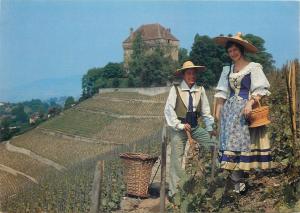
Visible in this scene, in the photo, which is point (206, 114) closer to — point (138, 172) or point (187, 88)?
point (187, 88)

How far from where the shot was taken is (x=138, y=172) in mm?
4395

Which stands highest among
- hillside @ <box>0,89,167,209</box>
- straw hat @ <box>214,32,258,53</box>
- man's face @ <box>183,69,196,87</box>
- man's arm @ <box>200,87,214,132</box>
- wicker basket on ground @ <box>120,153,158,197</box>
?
straw hat @ <box>214,32,258,53</box>

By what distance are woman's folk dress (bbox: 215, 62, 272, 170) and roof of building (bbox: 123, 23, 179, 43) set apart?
6671 cm

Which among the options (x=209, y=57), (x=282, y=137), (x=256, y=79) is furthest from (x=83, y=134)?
(x=256, y=79)

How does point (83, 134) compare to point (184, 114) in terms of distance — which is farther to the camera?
point (83, 134)

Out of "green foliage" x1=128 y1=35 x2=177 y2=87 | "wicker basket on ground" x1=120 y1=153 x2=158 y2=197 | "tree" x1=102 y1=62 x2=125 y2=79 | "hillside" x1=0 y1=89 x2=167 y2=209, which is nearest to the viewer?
"wicker basket on ground" x1=120 y1=153 x2=158 y2=197

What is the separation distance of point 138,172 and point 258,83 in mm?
1411

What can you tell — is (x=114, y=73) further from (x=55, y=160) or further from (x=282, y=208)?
(x=282, y=208)

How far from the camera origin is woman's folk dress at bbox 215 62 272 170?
360 centimetres

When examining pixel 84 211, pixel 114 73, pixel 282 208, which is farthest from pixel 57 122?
pixel 282 208

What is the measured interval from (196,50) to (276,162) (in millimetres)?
36592

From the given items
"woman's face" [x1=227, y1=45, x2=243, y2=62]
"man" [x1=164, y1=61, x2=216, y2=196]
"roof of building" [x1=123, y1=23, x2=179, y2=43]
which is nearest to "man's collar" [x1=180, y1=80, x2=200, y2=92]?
"man" [x1=164, y1=61, x2=216, y2=196]

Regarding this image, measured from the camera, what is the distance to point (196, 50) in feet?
133

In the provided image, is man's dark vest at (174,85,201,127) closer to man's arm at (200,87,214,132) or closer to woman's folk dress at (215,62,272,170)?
man's arm at (200,87,214,132)
